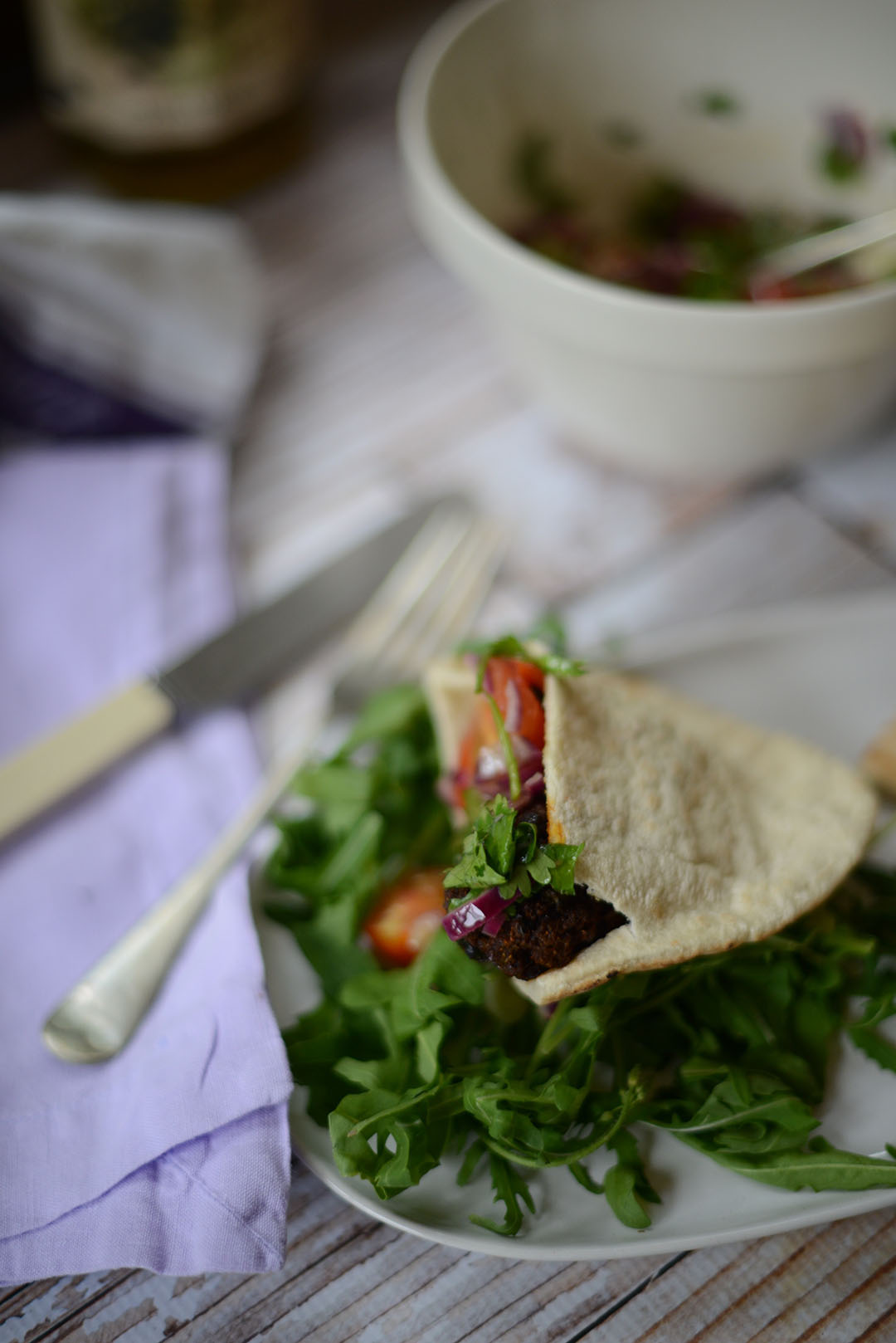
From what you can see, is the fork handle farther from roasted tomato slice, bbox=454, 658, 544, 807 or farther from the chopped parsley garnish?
the chopped parsley garnish

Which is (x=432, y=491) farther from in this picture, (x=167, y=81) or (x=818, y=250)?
(x=167, y=81)

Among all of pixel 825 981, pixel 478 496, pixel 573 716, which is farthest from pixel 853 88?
pixel 825 981

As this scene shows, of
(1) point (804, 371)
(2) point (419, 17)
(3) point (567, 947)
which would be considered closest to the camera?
(3) point (567, 947)

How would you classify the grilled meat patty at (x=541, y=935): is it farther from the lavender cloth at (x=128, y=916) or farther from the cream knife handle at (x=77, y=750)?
the cream knife handle at (x=77, y=750)

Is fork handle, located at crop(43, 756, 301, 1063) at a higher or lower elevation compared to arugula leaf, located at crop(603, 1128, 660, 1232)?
higher

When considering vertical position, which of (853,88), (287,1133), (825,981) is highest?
(853,88)

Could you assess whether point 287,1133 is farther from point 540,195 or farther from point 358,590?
point 540,195

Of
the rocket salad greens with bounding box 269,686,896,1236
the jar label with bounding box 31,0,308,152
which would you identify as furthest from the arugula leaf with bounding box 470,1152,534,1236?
the jar label with bounding box 31,0,308,152
